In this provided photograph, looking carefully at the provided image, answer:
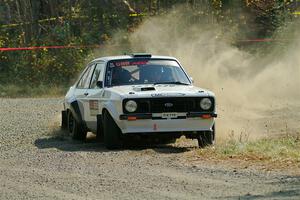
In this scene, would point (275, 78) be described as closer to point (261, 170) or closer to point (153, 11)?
point (153, 11)

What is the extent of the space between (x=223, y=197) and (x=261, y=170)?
206cm

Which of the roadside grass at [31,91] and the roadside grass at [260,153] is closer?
the roadside grass at [260,153]

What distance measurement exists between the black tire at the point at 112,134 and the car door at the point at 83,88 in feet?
5.33

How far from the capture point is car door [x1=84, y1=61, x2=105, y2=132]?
13.8m

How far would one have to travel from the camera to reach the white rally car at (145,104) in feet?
41.7

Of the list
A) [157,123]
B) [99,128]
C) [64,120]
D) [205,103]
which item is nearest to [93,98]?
[99,128]

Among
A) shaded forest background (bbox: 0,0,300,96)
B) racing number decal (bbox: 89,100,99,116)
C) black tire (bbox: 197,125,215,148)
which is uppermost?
racing number decal (bbox: 89,100,99,116)

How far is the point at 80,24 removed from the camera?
36.1 m

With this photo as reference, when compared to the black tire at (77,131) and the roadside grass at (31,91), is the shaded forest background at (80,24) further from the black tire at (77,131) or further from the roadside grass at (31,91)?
the black tire at (77,131)

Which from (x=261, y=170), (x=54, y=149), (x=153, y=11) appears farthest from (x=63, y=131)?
(x=153, y=11)

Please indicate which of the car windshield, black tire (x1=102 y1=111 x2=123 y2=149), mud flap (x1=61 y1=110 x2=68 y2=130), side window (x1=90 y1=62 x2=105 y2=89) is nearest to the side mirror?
the car windshield

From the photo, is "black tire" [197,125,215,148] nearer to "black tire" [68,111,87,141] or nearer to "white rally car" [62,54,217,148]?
"white rally car" [62,54,217,148]

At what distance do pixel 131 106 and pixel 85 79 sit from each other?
293 centimetres

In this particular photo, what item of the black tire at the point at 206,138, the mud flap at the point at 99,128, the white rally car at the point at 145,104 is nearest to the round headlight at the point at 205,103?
the white rally car at the point at 145,104
